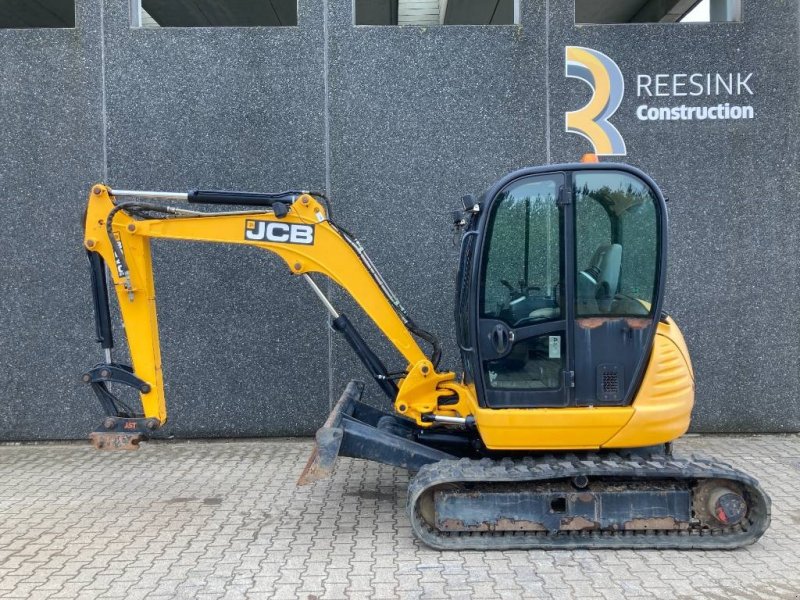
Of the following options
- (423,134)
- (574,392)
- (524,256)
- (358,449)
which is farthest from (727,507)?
(423,134)

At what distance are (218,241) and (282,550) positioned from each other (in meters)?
2.19

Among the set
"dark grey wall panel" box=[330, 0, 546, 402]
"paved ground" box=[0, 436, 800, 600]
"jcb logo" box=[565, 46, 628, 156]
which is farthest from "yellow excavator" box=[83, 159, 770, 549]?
"jcb logo" box=[565, 46, 628, 156]

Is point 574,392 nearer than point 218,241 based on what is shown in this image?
Yes

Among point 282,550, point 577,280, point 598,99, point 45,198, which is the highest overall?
point 598,99

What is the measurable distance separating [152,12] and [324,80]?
3688 mm

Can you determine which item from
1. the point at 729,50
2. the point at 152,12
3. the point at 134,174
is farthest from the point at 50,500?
the point at 729,50

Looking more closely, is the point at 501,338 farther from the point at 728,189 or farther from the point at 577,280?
the point at 728,189

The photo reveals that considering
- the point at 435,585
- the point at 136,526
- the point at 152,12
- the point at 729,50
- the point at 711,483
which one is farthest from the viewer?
the point at 152,12

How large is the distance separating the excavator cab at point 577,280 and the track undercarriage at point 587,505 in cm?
47

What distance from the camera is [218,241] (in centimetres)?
569

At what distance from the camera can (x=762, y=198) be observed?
7918 mm

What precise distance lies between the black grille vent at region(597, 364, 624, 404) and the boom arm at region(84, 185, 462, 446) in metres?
1.19

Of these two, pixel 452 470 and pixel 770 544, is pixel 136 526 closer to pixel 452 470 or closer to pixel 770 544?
pixel 452 470

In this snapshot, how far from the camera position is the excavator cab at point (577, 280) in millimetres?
4992
